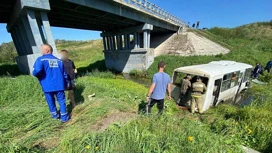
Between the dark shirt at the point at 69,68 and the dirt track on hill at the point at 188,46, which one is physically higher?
the dark shirt at the point at 69,68

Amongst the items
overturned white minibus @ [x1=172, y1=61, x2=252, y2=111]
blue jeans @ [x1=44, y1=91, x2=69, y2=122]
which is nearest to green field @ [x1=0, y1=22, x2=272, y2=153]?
blue jeans @ [x1=44, y1=91, x2=69, y2=122]

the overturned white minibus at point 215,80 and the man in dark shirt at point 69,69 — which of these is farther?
the overturned white minibus at point 215,80

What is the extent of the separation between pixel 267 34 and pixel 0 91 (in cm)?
4868

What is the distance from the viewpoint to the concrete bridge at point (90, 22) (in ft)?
27.7

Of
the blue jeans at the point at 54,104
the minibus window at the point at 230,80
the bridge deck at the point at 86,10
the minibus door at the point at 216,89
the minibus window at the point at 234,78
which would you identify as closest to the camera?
the blue jeans at the point at 54,104

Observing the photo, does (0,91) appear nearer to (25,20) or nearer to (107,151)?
(107,151)

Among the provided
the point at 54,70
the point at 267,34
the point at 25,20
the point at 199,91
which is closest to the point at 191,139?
the point at 54,70

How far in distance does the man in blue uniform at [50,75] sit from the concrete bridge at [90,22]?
6.33 metres

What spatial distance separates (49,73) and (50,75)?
0.05 metres

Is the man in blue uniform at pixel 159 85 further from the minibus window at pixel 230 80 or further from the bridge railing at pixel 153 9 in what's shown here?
the bridge railing at pixel 153 9

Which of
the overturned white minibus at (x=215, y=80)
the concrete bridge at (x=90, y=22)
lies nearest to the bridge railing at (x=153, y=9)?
the concrete bridge at (x=90, y=22)

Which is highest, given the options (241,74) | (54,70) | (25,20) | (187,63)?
(25,20)

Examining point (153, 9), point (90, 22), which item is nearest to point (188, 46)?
point (153, 9)

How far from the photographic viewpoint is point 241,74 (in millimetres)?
8961
